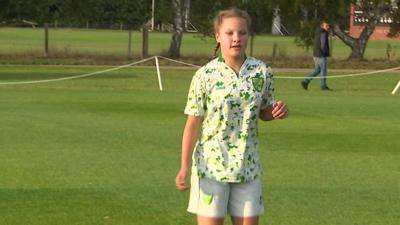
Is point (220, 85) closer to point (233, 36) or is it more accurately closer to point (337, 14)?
point (233, 36)

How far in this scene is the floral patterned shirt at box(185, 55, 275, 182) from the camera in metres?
7.40

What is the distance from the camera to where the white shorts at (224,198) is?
24.4ft

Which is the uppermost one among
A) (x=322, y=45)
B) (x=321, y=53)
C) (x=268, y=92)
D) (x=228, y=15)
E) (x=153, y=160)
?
(x=228, y=15)

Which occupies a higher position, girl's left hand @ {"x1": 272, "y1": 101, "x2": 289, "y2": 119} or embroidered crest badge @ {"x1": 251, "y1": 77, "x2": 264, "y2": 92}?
embroidered crest badge @ {"x1": 251, "y1": 77, "x2": 264, "y2": 92}

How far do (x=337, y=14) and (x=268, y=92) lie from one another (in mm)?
46897

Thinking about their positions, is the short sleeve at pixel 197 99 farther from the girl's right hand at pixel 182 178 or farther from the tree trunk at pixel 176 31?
the tree trunk at pixel 176 31

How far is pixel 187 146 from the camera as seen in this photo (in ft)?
24.4

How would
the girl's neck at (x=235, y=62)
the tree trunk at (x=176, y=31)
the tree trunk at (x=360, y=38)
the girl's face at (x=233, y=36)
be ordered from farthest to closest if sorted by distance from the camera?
1. the tree trunk at (x=176, y=31)
2. the tree trunk at (x=360, y=38)
3. the girl's neck at (x=235, y=62)
4. the girl's face at (x=233, y=36)

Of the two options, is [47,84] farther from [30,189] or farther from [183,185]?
[183,185]

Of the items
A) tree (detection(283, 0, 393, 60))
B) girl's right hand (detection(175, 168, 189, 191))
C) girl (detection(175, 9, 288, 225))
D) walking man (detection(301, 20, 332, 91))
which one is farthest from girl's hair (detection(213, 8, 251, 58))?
tree (detection(283, 0, 393, 60))

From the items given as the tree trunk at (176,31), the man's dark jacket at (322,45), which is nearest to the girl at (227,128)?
the man's dark jacket at (322,45)

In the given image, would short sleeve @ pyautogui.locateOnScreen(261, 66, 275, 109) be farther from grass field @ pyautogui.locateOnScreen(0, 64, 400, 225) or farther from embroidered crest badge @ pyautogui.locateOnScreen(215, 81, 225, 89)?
grass field @ pyautogui.locateOnScreen(0, 64, 400, 225)

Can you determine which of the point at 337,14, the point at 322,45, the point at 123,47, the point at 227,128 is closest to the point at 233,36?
the point at 227,128

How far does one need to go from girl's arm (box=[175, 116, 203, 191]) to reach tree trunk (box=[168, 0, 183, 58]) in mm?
A: 48332
